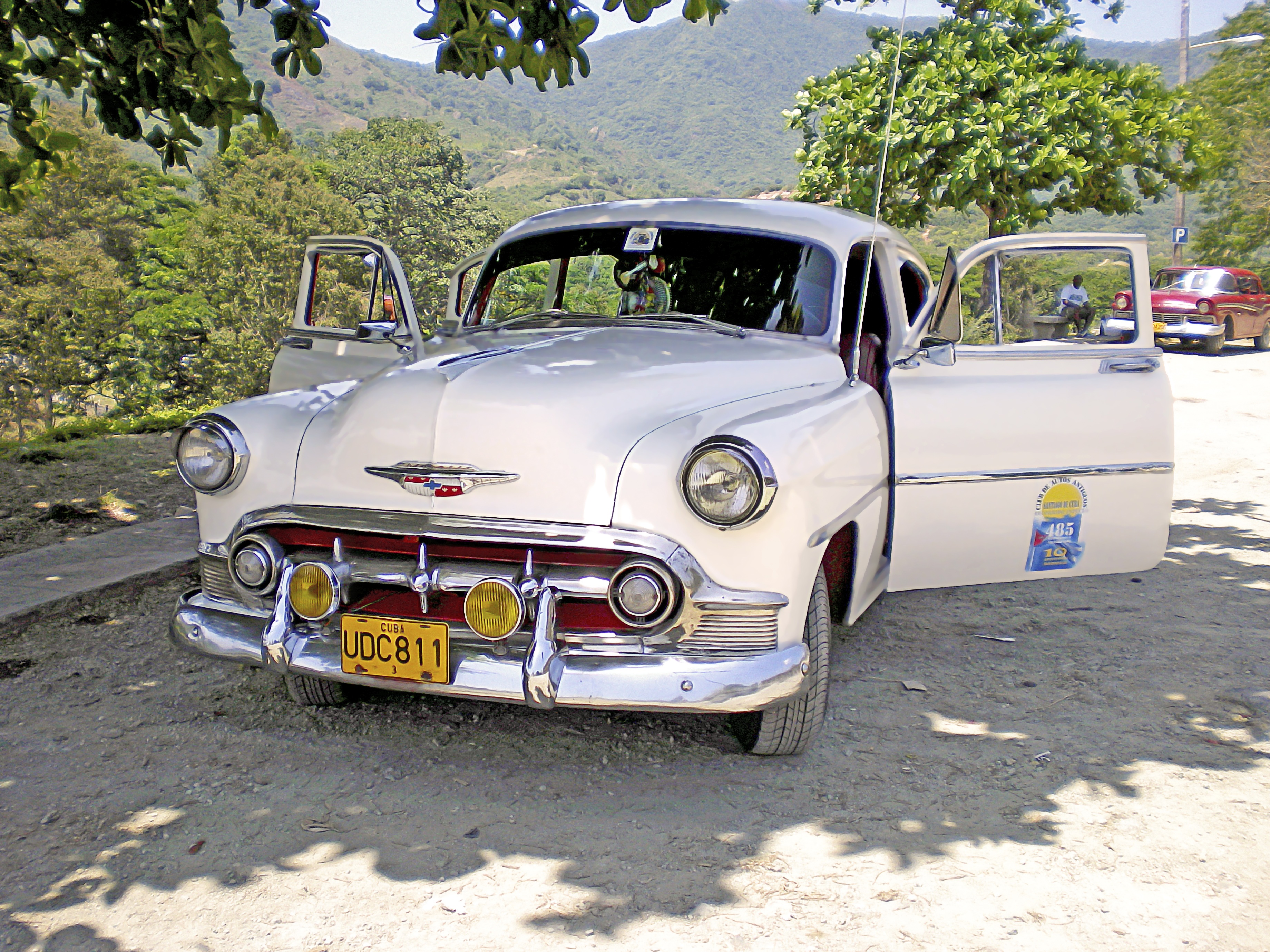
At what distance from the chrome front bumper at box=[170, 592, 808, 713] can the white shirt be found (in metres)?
3.58

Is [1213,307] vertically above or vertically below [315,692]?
above

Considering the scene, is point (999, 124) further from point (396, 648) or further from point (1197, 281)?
point (396, 648)

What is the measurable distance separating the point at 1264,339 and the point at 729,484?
74.1 feet

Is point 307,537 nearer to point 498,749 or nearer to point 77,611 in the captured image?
point 498,749

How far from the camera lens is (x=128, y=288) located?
128ft

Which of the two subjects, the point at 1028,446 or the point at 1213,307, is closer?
the point at 1028,446

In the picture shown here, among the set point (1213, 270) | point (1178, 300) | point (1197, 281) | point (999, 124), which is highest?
point (999, 124)

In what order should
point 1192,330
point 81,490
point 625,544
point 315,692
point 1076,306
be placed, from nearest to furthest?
point 625,544 → point 315,692 → point 1076,306 → point 81,490 → point 1192,330

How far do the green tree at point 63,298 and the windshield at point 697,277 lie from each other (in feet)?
102

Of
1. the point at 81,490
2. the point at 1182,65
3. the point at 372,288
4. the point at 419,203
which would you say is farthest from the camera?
the point at 419,203

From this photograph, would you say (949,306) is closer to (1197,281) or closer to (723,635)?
(723,635)

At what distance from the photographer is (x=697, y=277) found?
407cm

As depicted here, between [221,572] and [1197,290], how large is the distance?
2159cm

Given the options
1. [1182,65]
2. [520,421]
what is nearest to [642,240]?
[520,421]
